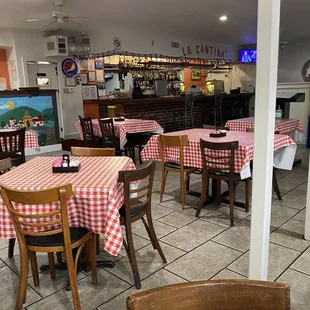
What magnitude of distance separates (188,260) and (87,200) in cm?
110

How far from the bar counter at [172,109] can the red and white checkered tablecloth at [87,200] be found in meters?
5.35

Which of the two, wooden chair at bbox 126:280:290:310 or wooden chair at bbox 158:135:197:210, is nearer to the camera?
wooden chair at bbox 126:280:290:310

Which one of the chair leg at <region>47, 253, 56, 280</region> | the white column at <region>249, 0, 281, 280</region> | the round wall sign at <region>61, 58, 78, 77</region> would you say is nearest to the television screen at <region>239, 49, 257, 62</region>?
the round wall sign at <region>61, 58, 78, 77</region>

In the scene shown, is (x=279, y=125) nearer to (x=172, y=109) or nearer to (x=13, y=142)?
(x=13, y=142)

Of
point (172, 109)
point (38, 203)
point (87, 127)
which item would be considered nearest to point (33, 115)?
point (87, 127)

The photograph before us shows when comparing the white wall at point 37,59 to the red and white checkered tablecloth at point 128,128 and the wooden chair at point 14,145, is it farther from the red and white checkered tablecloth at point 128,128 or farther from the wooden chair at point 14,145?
the wooden chair at point 14,145

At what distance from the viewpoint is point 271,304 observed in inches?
34.5

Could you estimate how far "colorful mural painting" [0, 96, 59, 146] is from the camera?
253 inches

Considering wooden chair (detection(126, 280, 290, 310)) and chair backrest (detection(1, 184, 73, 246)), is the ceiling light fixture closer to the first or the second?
chair backrest (detection(1, 184, 73, 246))

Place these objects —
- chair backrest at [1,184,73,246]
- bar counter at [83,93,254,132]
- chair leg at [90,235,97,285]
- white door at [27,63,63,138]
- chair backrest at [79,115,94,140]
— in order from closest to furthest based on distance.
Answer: chair backrest at [1,184,73,246], chair leg at [90,235,97,285], chair backrest at [79,115,94,140], bar counter at [83,93,254,132], white door at [27,63,63,138]

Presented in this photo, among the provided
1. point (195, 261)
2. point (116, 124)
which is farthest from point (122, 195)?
point (116, 124)

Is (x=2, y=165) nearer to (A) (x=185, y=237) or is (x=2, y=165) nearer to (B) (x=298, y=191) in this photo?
(A) (x=185, y=237)

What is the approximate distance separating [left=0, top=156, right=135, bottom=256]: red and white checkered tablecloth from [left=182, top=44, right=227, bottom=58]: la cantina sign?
9.39m

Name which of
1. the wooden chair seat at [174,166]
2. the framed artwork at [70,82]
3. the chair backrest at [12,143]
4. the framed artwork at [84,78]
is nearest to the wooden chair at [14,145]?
the chair backrest at [12,143]
